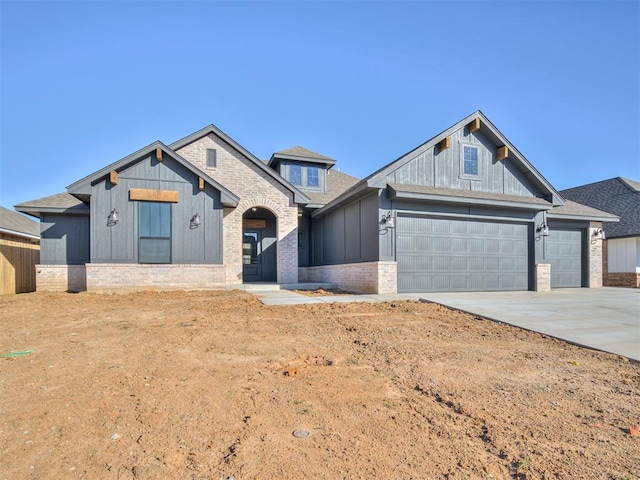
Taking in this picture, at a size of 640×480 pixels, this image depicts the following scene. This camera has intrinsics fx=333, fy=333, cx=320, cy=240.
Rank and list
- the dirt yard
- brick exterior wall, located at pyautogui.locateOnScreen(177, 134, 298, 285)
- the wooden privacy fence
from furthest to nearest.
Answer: brick exterior wall, located at pyautogui.locateOnScreen(177, 134, 298, 285)
the wooden privacy fence
the dirt yard

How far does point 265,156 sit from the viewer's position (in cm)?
2438

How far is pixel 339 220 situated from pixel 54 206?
11957 millimetres

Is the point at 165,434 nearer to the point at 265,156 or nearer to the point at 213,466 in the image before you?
the point at 213,466

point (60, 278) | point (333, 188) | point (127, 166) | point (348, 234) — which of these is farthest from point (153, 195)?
point (333, 188)

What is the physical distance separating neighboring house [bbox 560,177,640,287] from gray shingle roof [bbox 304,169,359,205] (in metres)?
14.7

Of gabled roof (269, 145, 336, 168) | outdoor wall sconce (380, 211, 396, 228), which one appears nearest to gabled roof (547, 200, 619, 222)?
outdoor wall sconce (380, 211, 396, 228)

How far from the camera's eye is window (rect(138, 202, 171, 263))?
41.5ft

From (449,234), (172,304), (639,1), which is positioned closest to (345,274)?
(449,234)

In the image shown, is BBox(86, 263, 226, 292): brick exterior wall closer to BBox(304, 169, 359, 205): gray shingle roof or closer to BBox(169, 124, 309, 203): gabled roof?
BBox(169, 124, 309, 203): gabled roof

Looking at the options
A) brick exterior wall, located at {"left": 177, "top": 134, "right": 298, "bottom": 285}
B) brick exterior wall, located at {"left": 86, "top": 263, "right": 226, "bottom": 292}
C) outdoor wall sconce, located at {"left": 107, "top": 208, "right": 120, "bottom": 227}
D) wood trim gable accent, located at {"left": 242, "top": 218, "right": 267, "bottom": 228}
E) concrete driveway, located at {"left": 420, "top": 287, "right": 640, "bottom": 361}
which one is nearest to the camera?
concrete driveway, located at {"left": 420, "top": 287, "right": 640, "bottom": 361}

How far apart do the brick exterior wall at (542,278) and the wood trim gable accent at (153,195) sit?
14737 millimetres

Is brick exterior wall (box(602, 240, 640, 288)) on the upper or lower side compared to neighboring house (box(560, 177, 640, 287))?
lower

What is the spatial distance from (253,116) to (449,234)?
38.6 ft

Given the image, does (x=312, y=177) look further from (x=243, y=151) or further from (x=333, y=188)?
(x=243, y=151)
